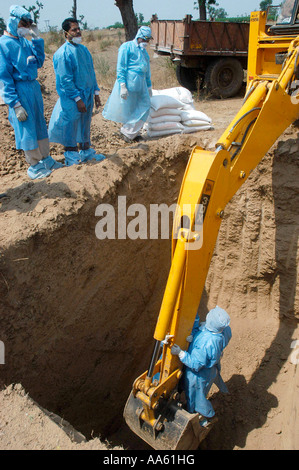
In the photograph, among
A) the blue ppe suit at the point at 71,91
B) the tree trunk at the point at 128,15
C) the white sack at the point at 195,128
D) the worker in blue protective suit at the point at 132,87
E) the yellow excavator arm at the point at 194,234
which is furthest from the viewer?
the tree trunk at the point at 128,15

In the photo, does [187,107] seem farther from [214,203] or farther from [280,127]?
[214,203]

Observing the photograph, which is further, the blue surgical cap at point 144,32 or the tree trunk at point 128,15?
the tree trunk at point 128,15

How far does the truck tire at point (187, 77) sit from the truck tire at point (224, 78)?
82 cm

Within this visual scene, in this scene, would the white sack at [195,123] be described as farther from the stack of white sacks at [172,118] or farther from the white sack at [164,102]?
the white sack at [164,102]

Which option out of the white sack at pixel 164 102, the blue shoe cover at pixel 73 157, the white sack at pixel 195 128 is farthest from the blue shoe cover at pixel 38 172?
the white sack at pixel 195 128

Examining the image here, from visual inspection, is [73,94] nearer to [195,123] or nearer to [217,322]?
[195,123]

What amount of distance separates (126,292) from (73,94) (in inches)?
113

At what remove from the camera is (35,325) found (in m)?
3.76

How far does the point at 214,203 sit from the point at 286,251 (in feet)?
6.55

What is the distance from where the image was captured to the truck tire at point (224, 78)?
988 cm

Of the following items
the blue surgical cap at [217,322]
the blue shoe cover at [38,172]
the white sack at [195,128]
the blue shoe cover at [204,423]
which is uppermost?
the white sack at [195,128]

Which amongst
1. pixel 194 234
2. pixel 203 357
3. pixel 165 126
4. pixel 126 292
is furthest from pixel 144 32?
pixel 203 357

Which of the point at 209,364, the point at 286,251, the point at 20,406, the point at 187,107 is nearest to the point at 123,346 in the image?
the point at 209,364

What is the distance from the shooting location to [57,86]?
4.99 m
